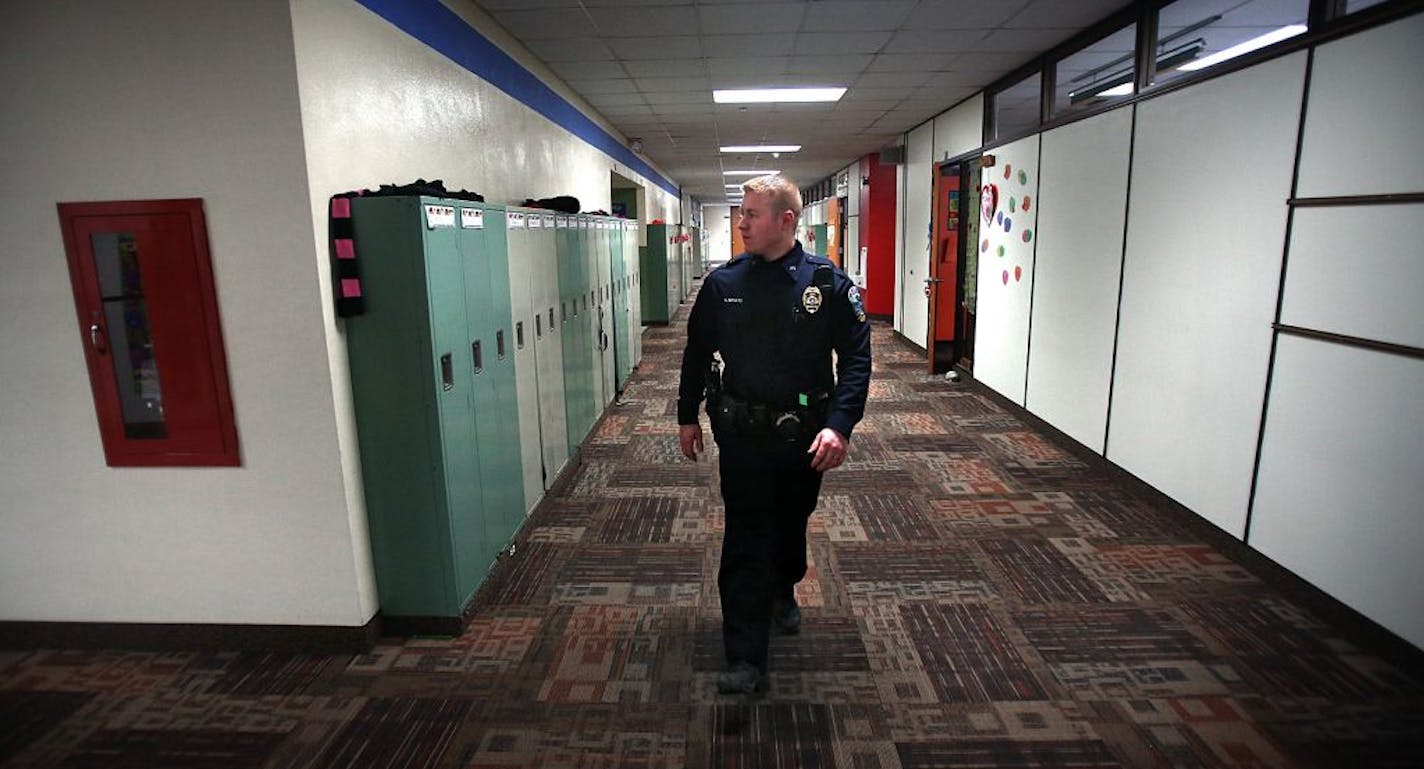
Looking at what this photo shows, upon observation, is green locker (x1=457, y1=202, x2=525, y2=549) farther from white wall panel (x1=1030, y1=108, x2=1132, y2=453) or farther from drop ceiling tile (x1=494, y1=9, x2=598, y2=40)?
white wall panel (x1=1030, y1=108, x2=1132, y2=453)

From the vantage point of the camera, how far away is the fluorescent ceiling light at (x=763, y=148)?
9.70 m

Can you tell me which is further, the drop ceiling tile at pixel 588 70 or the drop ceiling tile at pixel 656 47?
the drop ceiling tile at pixel 588 70

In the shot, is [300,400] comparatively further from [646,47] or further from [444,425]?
[646,47]

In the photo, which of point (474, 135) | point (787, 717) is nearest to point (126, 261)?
point (474, 135)

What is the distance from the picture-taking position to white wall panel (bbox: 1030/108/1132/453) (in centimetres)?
396

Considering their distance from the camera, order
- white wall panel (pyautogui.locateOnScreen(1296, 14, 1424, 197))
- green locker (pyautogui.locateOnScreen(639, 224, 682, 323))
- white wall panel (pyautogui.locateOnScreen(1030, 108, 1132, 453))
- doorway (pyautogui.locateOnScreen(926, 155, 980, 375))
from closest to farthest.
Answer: white wall panel (pyautogui.locateOnScreen(1296, 14, 1424, 197)) → white wall panel (pyautogui.locateOnScreen(1030, 108, 1132, 453)) → doorway (pyautogui.locateOnScreen(926, 155, 980, 375)) → green locker (pyautogui.locateOnScreen(639, 224, 682, 323))

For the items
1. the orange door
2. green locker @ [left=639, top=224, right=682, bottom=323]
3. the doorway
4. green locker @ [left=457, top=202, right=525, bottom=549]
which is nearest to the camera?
green locker @ [left=457, top=202, right=525, bottom=549]

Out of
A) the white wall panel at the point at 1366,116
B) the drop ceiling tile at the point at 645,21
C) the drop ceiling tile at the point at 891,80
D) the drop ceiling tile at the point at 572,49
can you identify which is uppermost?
the drop ceiling tile at the point at 891,80

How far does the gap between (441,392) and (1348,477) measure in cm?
298

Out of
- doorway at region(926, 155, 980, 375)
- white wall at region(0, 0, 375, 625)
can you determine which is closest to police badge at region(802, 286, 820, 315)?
white wall at region(0, 0, 375, 625)

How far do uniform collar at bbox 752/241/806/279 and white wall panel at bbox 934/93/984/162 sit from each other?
4.63 m

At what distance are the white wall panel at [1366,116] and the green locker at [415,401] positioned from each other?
295 cm

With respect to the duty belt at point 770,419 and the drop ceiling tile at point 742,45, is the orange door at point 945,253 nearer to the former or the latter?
the drop ceiling tile at point 742,45

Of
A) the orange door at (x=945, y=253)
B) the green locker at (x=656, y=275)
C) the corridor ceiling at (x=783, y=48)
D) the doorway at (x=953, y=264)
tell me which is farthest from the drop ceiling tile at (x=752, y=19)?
the green locker at (x=656, y=275)
